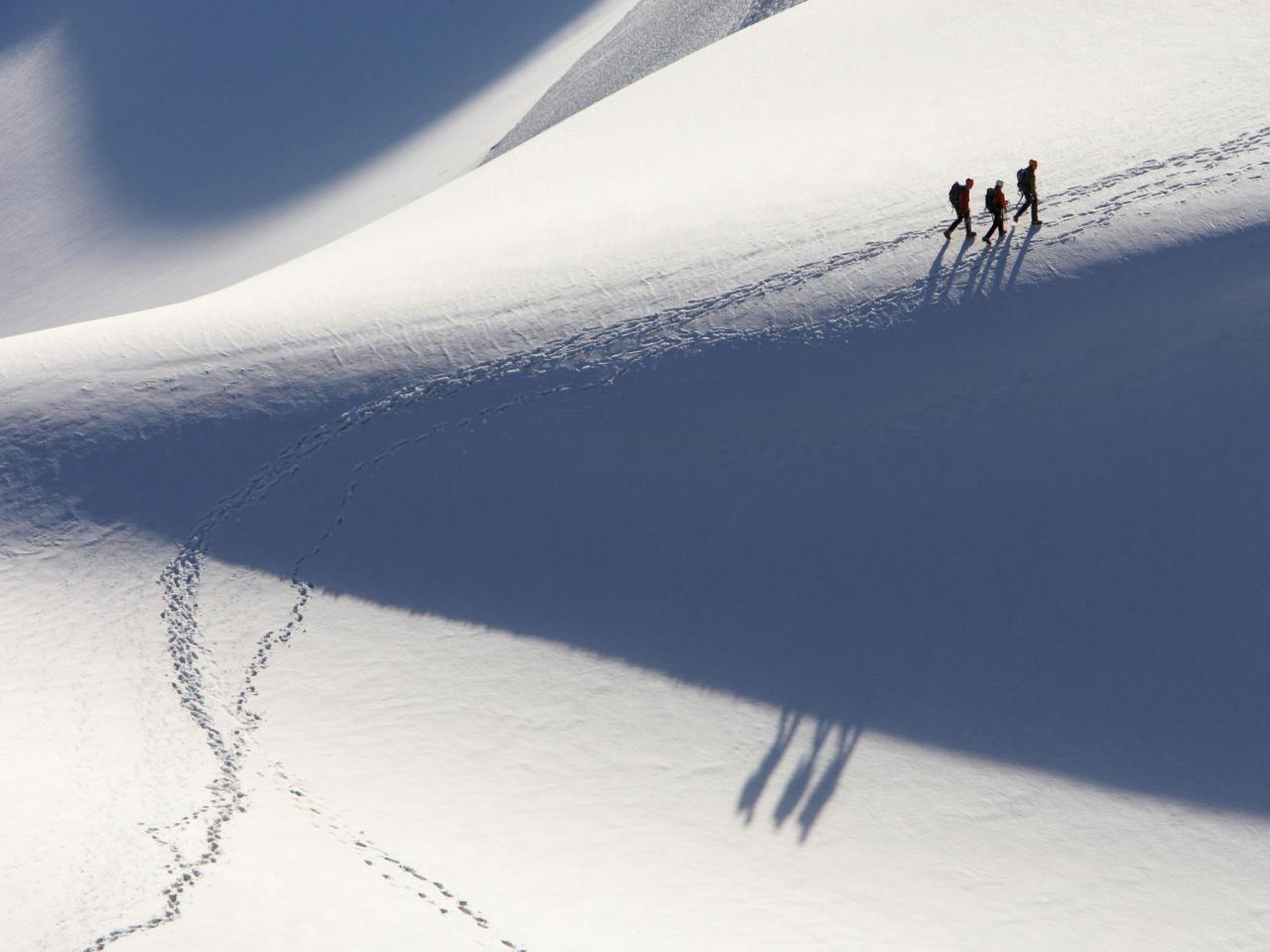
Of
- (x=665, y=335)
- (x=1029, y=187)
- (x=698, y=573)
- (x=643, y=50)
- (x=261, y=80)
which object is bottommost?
(x=698, y=573)

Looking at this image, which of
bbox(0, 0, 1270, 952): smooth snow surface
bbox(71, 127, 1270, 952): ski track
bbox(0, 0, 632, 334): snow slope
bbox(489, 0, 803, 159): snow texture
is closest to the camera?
bbox(0, 0, 1270, 952): smooth snow surface

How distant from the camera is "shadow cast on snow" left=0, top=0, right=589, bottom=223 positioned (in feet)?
130

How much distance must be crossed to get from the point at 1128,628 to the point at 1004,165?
7.34 meters

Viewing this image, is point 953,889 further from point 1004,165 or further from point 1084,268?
point 1004,165

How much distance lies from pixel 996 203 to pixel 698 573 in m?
5.90

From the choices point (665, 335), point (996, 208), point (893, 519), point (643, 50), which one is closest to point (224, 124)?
point (643, 50)

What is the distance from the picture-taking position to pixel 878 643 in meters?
13.0

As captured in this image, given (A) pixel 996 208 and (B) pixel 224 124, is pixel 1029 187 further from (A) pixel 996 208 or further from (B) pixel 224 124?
(B) pixel 224 124

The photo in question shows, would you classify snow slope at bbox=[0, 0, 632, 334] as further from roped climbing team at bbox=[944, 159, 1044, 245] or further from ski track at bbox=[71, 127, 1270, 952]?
roped climbing team at bbox=[944, 159, 1044, 245]

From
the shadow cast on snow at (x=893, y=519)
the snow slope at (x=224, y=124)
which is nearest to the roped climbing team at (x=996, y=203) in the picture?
the shadow cast on snow at (x=893, y=519)

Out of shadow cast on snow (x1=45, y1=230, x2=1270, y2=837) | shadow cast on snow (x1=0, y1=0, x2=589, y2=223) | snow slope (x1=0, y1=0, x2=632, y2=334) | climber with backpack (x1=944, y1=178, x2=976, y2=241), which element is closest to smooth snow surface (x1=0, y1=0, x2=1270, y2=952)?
shadow cast on snow (x1=45, y1=230, x2=1270, y2=837)

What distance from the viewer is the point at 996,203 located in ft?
48.3

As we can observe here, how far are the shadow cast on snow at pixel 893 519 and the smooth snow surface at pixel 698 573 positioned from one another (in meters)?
0.05

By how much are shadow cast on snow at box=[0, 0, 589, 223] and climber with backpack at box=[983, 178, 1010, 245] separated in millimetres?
28143
